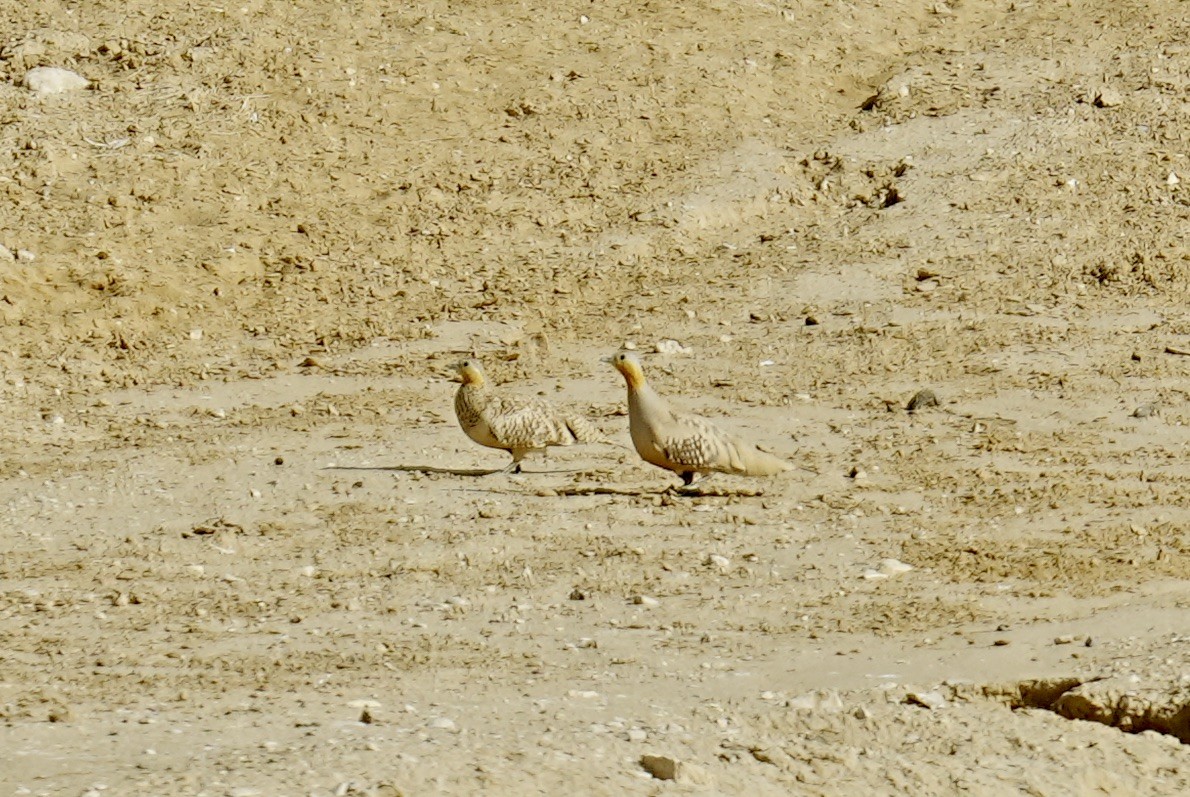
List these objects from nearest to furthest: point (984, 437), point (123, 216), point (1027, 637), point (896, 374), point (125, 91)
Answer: point (1027, 637)
point (984, 437)
point (896, 374)
point (123, 216)
point (125, 91)

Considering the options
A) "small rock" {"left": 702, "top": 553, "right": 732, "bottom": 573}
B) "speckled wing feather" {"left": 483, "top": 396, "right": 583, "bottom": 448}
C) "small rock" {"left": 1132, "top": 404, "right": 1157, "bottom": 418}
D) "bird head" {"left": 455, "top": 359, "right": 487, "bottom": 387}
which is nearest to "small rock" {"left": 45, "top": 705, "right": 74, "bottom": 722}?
"small rock" {"left": 702, "top": 553, "right": 732, "bottom": 573}

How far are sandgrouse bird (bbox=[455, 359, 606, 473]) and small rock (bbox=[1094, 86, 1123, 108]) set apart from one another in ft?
19.6

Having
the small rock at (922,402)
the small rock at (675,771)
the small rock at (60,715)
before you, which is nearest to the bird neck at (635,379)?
the small rock at (922,402)

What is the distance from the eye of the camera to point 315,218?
46.7 feet

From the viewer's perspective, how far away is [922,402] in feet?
39.0

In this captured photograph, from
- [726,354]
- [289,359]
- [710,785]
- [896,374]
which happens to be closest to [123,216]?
[289,359]

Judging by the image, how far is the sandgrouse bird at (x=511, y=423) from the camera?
10.8 meters

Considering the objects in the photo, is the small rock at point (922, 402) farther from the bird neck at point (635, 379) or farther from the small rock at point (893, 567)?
the small rock at point (893, 567)

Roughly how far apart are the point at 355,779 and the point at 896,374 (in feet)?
22.4

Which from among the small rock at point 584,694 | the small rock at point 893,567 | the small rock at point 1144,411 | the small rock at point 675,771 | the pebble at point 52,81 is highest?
the pebble at point 52,81

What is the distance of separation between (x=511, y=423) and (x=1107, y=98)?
6.40 meters

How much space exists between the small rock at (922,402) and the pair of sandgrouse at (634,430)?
1368mm

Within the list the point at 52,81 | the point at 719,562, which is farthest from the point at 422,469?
the point at 52,81

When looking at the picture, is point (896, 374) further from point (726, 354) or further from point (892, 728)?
point (892, 728)
